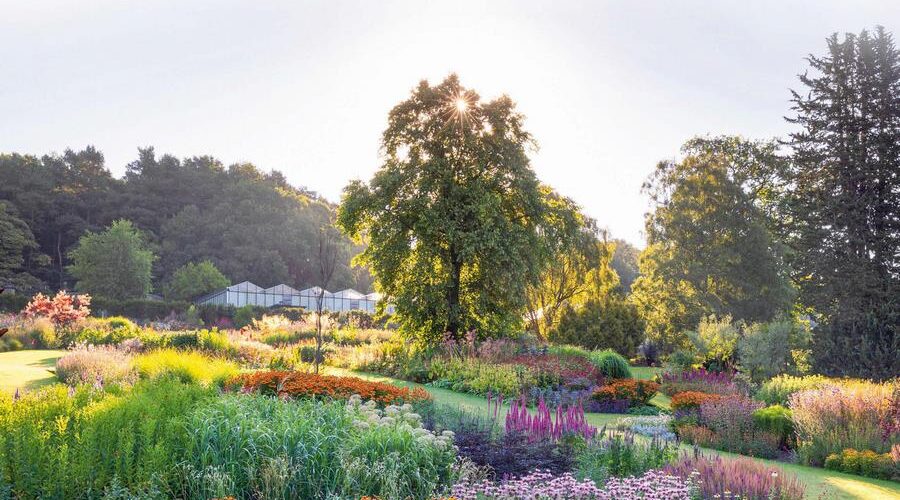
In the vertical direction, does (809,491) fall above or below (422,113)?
below

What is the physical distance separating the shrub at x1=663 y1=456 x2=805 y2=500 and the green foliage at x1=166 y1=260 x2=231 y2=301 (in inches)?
1714

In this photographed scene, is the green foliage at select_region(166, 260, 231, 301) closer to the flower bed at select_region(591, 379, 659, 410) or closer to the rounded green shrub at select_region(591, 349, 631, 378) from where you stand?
the rounded green shrub at select_region(591, 349, 631, 378)

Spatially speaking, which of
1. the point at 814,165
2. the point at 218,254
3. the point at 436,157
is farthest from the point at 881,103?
the point at 218,254

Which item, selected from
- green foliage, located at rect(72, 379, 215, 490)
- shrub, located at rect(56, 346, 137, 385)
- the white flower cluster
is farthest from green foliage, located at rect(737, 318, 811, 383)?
green foliage, located at rect(72, 379, 215, 490)

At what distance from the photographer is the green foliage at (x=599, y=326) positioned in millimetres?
24266

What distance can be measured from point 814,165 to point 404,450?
56.4 feet

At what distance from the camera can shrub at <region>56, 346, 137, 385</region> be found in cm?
1081

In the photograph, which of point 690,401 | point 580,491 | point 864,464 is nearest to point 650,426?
point 690,401

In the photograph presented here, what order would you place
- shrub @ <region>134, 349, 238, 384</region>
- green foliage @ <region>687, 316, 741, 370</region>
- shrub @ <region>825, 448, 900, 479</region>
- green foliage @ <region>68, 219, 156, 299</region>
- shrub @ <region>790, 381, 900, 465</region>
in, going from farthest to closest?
green foliage @ <region>68, 219, 156, 299</region> → green foliage @ <region>687, 316, 741, 370</region> → shrub @ <region>134, 349, 238, 384</region> → shrub @ <region>790, 381, 900, 465</region> → shrub @ <region>825, 448, 900, 479</region>

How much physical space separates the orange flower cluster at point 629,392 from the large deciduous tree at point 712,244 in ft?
48.3

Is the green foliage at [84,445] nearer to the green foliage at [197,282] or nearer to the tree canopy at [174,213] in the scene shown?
the green foliage at [197,282]

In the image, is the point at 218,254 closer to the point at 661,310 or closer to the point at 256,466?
the point at 661,310

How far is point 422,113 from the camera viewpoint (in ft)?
65.0

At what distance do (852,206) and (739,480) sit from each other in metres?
14.1
